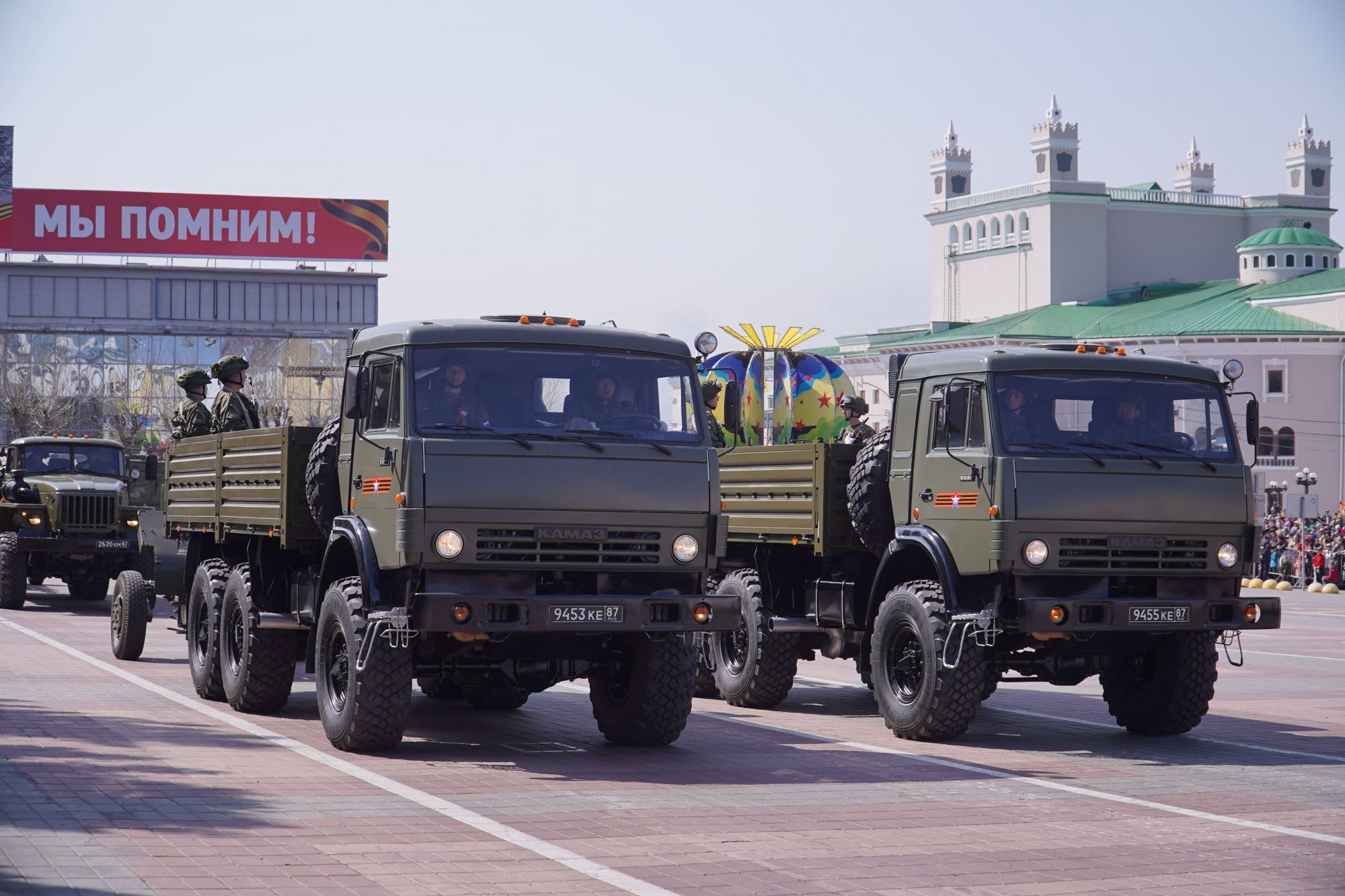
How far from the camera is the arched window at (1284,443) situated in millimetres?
85500

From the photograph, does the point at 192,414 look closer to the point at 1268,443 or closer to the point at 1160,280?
the point at 1268,443

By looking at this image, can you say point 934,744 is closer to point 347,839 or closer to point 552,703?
point 552,703

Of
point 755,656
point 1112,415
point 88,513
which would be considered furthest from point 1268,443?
point 1112,415

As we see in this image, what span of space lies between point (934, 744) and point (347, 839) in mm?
5262

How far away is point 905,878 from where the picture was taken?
8.02 meters

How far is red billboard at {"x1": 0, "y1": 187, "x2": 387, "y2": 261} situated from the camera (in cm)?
10119

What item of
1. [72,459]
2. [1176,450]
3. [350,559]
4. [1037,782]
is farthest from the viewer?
[72,459]

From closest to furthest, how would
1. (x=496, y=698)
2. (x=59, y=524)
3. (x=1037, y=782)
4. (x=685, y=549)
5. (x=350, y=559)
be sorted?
(x=1037, y=782), (x=685, y=549), (x=350, y=559), (x=496, y=698), (x=59, y=524)

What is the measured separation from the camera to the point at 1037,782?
10922mm

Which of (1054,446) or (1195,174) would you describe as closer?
(1054,446)

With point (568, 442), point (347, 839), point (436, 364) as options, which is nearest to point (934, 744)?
point (568, 442)

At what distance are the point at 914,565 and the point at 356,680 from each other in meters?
4.27

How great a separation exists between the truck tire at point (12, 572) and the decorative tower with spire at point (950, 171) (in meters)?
104

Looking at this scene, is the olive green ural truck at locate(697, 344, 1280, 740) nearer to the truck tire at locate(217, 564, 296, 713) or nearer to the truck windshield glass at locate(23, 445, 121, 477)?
the truck tire at locate(217, 564, 296, 713)
